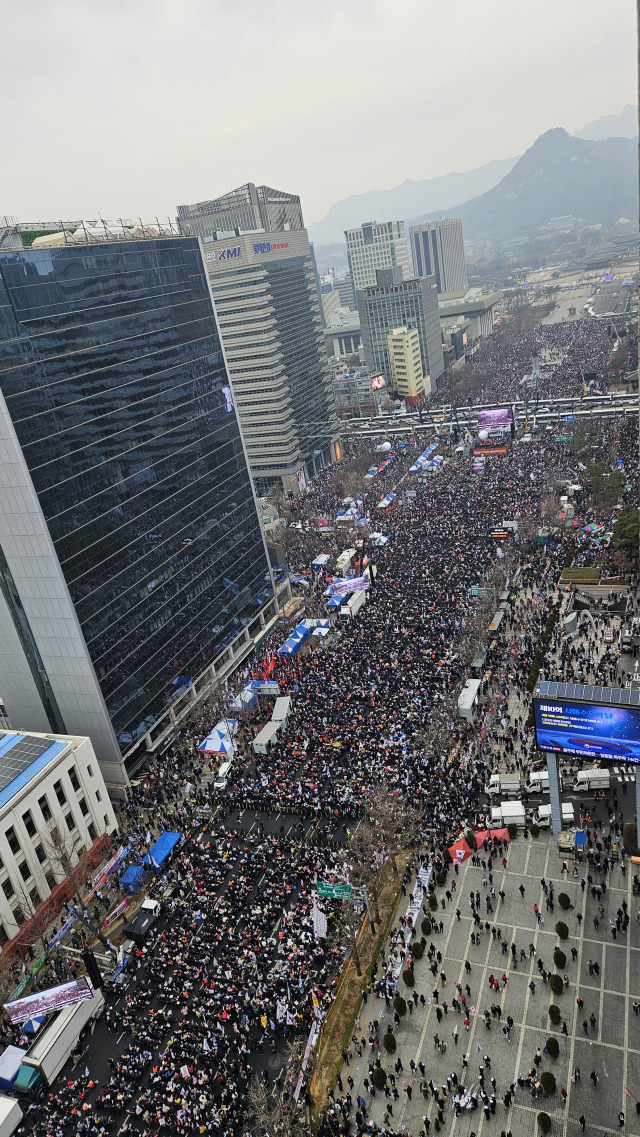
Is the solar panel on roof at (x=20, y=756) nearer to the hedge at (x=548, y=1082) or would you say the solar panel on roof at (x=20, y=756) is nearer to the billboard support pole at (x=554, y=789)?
the billboard support pole at (x=554, y=789)

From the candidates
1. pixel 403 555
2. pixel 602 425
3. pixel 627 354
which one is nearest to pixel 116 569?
pixel 403 555

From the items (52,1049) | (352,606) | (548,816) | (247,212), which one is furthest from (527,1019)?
(247,212)

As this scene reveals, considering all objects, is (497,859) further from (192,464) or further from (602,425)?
(602,425)

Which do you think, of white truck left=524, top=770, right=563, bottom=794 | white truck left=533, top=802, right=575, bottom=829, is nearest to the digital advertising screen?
white truck left=533, top=802, right=575, bottom=829

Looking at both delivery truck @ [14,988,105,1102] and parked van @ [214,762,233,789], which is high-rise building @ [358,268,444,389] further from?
delivery truck @ [14,988,105,1102]

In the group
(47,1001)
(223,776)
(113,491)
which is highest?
(113,491)

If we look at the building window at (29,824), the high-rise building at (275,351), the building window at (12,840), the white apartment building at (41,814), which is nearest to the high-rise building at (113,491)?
the white apartment building at (41,814)

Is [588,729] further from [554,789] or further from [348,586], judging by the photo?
[348,586]

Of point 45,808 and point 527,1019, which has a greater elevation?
point 45,808

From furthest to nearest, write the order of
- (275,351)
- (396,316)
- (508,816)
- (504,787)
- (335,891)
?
(396,316), (275,351), (504,787), (508,816), (335,891)
